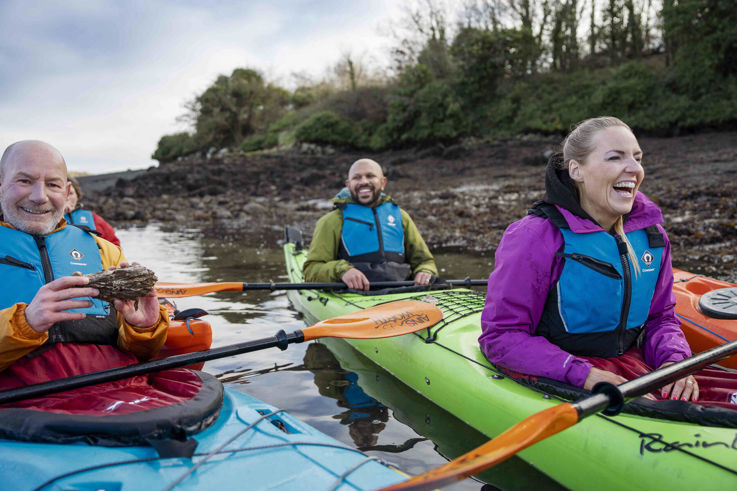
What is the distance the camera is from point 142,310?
224 cm

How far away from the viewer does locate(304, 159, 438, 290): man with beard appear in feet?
15.9

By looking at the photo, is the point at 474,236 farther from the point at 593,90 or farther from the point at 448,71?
the point at 448,71

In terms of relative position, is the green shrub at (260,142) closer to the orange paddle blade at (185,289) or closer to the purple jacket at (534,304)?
the orange paddle blade at (185,289)

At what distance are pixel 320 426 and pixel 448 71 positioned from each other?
21149 mm

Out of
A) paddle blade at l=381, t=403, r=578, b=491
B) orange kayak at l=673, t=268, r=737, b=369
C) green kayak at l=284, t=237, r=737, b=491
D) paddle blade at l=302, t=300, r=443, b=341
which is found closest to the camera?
paddle blade at l=381, t=403, r=578, b=491

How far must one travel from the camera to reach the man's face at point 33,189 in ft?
7.23

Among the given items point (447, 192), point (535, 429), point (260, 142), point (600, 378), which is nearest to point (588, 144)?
point (600, 378)

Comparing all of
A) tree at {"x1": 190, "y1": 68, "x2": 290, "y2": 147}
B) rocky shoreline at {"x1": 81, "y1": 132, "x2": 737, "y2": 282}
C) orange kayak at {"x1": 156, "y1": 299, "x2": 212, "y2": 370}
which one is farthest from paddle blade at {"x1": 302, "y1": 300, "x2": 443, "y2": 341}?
tree at {"x1": 190, "y1": 68, "x2": 290, "y2": 147}

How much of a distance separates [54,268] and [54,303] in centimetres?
52

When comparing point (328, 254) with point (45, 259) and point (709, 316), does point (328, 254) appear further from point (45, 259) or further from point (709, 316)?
point (709, 316)

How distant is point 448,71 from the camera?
2223cm

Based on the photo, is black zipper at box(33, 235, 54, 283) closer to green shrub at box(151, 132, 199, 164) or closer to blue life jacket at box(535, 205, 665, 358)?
blue life jacket at box(535, 205, 665, 358)

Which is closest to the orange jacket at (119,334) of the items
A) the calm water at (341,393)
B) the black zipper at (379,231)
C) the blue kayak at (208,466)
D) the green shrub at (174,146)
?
the blue kayak at (208,466)

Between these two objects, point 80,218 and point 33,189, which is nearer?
point 33,189
